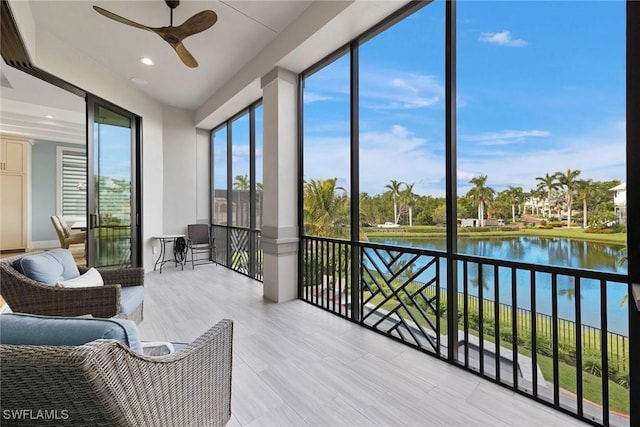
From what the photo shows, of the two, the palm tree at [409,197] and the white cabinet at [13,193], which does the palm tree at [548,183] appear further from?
the white cabinet at [13,193]

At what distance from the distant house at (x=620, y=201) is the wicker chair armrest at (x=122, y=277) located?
3409 mm

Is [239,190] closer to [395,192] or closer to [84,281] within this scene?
[84,281]

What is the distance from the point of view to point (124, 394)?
0.75 m

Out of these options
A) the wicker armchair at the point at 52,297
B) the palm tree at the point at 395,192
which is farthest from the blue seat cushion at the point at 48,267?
the palm tree at the point at 395,192

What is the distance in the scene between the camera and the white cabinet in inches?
247

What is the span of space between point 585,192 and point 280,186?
8.78 ft

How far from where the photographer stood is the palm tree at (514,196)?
1.89m

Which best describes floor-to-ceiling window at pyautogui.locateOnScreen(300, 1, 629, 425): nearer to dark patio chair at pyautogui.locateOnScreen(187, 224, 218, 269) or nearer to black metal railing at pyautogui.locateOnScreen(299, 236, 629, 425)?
black metal railing at pyautogui.locateOnScreen(299, 236, 629, 425)

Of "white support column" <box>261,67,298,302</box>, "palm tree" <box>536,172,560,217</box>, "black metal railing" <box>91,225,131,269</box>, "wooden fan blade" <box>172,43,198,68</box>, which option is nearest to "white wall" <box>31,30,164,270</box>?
"black metal railing" <box>91,225,131,269</box>

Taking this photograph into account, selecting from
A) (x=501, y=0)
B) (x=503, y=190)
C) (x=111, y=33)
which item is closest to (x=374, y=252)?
(x=503, y=190)

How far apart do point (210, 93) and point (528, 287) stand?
508cm

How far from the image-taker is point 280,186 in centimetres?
341

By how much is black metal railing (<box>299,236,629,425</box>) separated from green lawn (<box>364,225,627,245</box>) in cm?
14

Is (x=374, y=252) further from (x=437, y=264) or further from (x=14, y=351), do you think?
(x=14, y=351)
